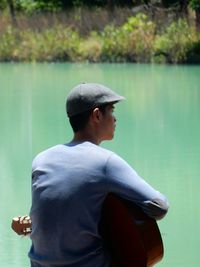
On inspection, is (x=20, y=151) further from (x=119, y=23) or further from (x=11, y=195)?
(x=119, y=23)

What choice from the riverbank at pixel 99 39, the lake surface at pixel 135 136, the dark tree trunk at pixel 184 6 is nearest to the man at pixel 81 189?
the lake surface at pixel 135 136

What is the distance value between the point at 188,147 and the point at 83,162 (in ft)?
21.3

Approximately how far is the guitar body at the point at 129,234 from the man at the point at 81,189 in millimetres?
20

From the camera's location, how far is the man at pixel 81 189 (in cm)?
221

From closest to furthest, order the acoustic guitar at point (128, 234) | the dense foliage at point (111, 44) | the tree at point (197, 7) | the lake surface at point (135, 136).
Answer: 1. the acoustic guitar at point (128, 234)
2. the lake surface at point (135, 136)
3. the dense foliage at point (111, 44)
4. the tree at point (197, 7)

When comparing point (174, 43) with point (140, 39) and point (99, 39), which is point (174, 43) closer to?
point (140, 39)

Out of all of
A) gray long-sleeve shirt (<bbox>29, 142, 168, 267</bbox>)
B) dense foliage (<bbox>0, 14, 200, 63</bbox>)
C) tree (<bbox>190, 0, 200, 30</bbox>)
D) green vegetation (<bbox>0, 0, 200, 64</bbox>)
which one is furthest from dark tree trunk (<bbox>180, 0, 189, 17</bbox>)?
gray long-sleeve shirt (<bbox>29, 142, 168, 267</bbox>)

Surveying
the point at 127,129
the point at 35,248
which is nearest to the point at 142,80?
the point at 127,129

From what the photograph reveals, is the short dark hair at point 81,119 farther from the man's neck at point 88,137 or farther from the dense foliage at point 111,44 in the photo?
the dense foliage at point 111,44

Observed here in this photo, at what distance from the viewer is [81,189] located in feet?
7.39

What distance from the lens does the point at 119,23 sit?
89.2 feet

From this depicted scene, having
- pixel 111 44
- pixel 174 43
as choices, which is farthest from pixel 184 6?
pixel 174 43

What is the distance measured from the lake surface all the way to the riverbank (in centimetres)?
337

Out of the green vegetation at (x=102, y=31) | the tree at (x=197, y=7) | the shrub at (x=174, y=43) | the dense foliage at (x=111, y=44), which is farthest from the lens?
the tree at (x=197, y=7)
